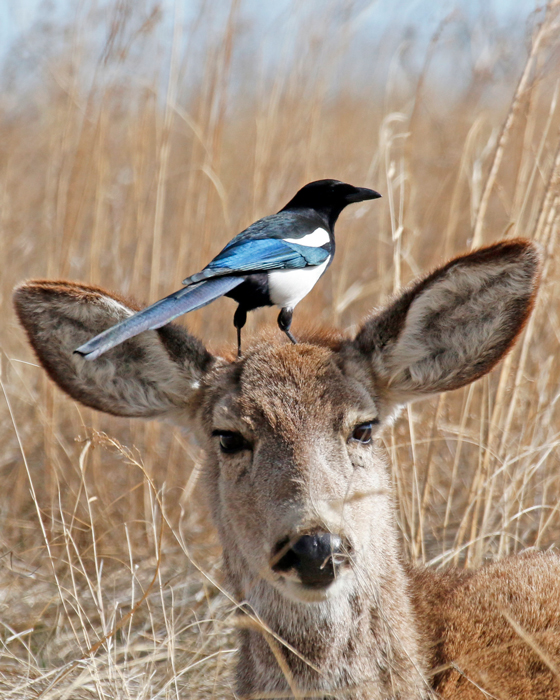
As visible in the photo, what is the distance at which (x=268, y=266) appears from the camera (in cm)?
238

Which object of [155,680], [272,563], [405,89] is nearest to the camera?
[272,563]

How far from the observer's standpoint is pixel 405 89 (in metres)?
9.84

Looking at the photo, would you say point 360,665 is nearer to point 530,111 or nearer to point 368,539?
point 368,539

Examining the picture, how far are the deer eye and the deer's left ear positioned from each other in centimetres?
58

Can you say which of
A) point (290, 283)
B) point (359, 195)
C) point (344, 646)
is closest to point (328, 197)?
point (359, 195)

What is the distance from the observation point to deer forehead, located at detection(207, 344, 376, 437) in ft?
9.33

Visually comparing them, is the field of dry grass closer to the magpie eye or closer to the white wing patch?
the magpie eye

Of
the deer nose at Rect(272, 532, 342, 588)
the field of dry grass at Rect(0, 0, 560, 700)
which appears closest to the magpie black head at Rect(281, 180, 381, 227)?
the deer nose at Rect(272, 532, 342, 588)

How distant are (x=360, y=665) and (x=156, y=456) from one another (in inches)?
123

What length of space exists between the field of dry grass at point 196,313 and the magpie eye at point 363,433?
0.94 metres

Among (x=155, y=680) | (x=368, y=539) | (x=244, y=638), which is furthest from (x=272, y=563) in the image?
(x=155, y=680)

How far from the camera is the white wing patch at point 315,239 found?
8.09 feet

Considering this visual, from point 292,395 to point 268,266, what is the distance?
2.08 feet

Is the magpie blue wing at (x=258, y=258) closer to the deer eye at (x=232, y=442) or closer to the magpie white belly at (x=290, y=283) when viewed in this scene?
the magpie white belly at (x=290, y=283)
